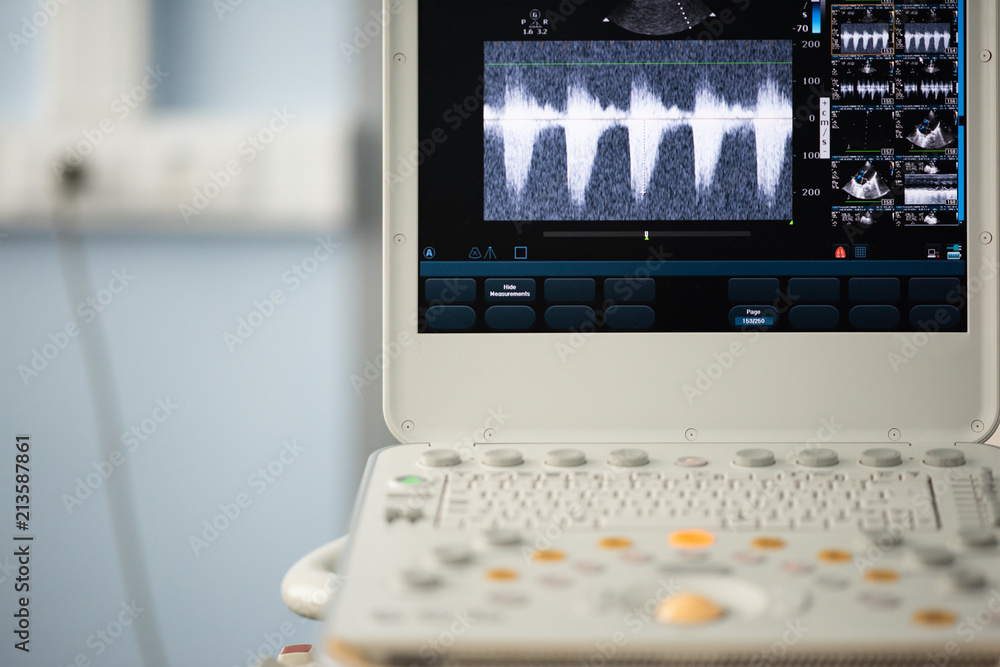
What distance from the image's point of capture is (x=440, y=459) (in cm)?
69

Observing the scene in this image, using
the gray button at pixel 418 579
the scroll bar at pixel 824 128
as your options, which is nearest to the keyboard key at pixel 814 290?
the scroll bar at pixel 824 128

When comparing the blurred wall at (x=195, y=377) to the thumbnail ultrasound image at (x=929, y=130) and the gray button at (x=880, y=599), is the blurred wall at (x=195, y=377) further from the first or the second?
the gray button at (x=880, y=599)

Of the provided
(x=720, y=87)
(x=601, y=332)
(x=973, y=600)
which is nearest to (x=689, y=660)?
(x=973, y=600)

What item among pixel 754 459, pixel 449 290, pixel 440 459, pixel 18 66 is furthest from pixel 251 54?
pixel 754 459

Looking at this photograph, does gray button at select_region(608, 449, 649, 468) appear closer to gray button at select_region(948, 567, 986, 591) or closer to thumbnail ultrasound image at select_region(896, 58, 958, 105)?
gray button at select_region(948, 567, 986, 591)

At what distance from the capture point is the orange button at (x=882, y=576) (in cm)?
49

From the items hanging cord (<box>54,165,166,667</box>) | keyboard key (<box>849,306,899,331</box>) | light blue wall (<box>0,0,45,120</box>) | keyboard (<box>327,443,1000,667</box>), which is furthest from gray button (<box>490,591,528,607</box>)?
light blue wall (<box>0,0,45,120</box>)

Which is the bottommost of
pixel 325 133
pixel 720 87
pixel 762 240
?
pixel 762 240

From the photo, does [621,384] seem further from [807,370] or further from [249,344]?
[249,344]

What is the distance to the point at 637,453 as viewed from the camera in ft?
2.28

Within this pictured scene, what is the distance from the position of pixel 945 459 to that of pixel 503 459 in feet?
1.12

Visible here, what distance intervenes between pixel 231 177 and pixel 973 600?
125 cm

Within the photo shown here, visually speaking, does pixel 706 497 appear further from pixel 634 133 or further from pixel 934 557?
pixel 634 133

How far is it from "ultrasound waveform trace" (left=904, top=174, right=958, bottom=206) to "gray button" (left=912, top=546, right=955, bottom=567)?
1.19 ft
